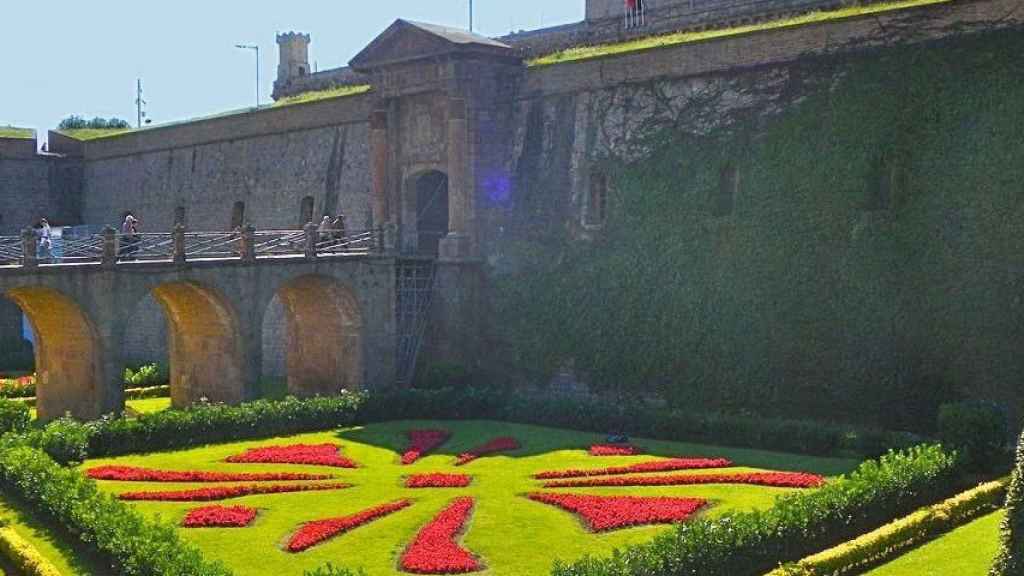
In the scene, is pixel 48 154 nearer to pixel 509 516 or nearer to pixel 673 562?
pixel 509 516

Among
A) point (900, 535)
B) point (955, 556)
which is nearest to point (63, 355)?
point (900, 535)

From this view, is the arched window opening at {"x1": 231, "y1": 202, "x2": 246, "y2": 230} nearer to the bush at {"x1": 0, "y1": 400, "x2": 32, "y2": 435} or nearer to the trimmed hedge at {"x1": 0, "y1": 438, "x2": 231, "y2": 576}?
the bush at {"x1": 0, "y1": 400, "x2": 32, "y2": 435}

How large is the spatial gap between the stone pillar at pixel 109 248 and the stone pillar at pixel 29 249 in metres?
1.41

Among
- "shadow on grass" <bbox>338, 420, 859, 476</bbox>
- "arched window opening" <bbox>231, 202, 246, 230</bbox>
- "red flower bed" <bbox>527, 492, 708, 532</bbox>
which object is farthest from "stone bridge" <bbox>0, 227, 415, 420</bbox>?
"red flower bed" <bbox>527, 492, 708, 532</bbox>

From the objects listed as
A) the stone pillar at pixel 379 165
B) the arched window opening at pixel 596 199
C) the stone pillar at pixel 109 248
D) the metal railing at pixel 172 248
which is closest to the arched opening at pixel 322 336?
the metal railing at pixel 172 248

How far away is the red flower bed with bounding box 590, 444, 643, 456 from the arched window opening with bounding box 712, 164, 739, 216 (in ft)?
20.6

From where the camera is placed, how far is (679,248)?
1070 inches

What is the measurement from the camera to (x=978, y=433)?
61.9ft

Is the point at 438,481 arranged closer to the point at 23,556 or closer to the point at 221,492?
the point at 221,492

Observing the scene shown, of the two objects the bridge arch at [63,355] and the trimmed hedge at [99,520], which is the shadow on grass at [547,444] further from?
the trimmed hedge at [99,520]

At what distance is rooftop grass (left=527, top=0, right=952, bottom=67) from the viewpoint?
1000 inches

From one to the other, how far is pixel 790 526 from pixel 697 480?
16.0ft

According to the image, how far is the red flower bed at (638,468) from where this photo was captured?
68.2 ft

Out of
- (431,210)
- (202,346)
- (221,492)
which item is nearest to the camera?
(221,492)
